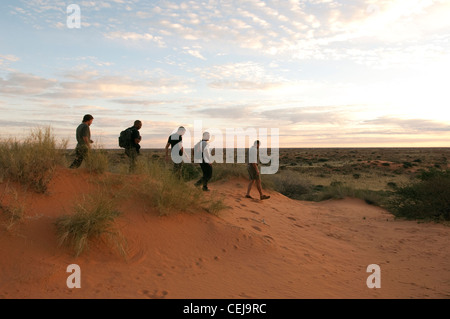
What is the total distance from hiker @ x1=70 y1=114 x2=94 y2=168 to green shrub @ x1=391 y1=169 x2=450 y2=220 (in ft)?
34.2

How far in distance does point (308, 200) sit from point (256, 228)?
10394 mm

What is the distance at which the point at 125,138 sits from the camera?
9047 mm

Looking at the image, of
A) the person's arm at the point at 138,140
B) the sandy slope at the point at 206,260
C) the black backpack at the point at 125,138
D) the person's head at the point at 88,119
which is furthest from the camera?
the person's arm at the point at 138,140

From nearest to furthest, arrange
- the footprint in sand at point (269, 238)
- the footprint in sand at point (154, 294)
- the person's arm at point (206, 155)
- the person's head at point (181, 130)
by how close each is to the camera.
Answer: the footprint in sand at point (154, 294)
the footprint in sand at point (269, 238)
the person's head at point (181, 130)
the person's arm at point (206, 155)

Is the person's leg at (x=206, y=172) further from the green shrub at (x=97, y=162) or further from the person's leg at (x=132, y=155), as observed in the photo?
the green shrub at (x=97, y=162)

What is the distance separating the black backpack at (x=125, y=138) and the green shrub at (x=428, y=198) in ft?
31.0

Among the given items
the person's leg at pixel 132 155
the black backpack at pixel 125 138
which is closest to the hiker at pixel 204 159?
the person's leg at pixel 132 155

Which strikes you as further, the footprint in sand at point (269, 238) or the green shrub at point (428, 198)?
the green shrub at point (428, 198)

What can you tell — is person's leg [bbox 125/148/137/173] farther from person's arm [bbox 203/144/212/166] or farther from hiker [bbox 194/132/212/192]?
person's arm [bbox 203/144/212/166]

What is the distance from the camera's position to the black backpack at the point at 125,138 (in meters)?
9.03

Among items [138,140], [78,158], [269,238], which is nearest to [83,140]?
[78,158]

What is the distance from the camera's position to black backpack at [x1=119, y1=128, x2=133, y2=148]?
903 centimetres
